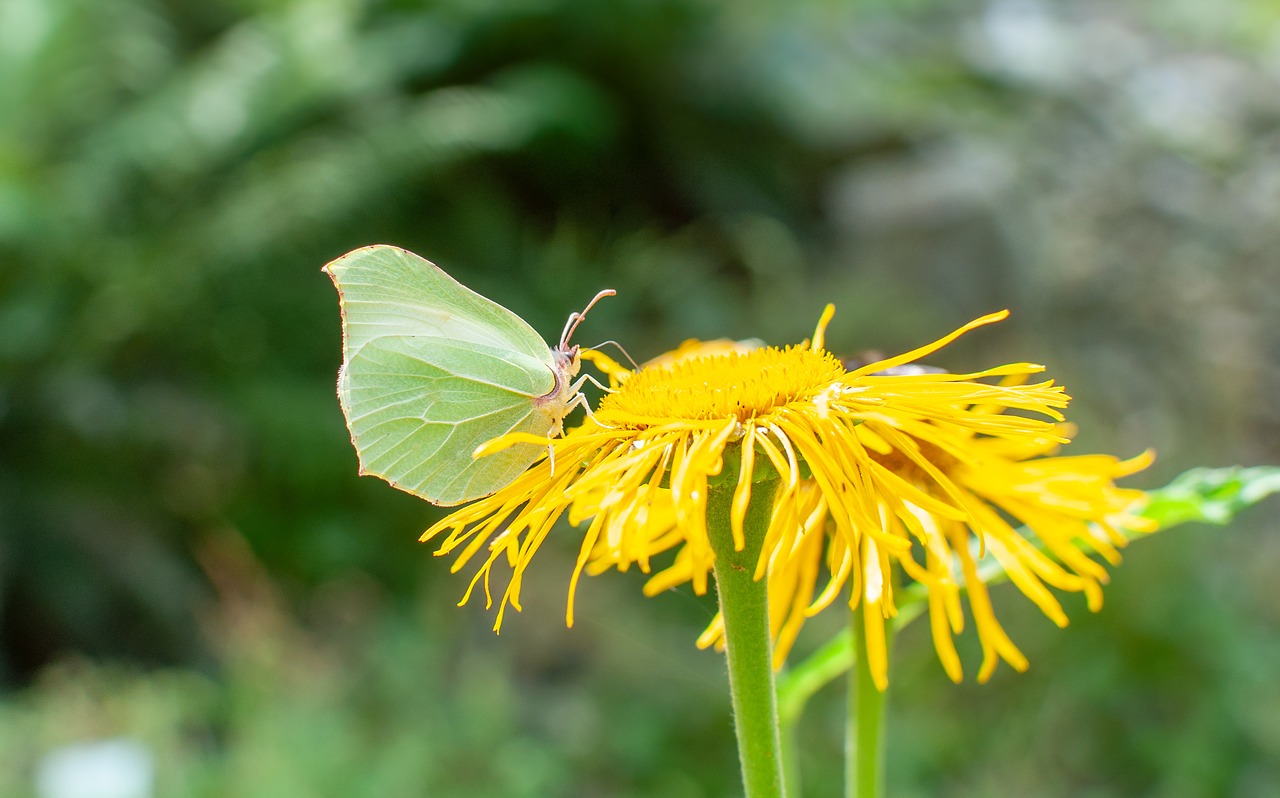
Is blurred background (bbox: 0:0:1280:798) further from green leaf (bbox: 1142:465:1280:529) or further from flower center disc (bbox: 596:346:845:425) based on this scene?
green leaf (bbox: 1142:465:1280:529)

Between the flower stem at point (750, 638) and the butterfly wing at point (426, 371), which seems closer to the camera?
the flower stem at point (750, 638)

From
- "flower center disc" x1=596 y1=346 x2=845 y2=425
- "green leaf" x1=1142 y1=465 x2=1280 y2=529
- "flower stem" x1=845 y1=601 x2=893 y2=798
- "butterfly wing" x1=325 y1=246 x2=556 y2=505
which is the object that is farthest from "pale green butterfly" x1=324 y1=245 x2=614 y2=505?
"green leaf" x1=1142 y1=465 x2=1280 y2=529

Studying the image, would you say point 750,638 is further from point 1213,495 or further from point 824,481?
point 1213,495

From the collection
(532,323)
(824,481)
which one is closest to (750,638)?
(824,481)

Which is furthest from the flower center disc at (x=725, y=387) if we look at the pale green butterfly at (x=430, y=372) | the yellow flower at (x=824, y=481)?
the pale green butterfly at (x=430, y=372)

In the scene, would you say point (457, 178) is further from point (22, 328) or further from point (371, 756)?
point (371, 756)

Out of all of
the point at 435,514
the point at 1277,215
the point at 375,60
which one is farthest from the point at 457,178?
the point at 1277,215

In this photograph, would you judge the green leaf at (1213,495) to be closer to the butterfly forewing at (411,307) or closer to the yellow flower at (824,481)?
the yellow flower at (824,481)
